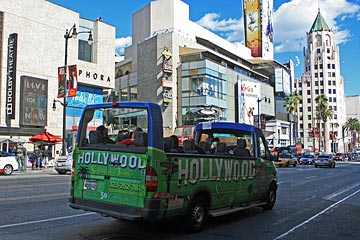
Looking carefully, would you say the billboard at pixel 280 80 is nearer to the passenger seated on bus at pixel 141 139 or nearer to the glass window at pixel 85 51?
the glass window at pixel 85 51

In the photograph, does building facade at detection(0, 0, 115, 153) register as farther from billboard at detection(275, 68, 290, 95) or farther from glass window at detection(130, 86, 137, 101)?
billboard at detection(275, 68, 290, 95)

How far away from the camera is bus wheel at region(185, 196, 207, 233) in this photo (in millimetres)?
7160

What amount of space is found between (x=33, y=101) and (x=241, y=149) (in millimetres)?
31882

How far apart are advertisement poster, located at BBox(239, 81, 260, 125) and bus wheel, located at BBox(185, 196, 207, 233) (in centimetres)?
6269

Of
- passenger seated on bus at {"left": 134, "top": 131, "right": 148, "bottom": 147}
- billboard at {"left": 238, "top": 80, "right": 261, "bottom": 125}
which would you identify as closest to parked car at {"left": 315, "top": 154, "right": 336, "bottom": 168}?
billboard at {"left": 238, "top": 80, "right": 261, "bottom": 125}

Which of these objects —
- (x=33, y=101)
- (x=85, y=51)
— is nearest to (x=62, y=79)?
(x=33, y=101)

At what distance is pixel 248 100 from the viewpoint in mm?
72188

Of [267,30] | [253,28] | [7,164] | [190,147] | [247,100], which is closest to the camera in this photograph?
[190,147]

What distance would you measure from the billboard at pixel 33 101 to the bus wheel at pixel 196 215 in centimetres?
3173

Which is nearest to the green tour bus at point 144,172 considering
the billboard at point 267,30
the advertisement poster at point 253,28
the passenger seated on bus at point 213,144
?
the passenger seated on bus at point 213,144

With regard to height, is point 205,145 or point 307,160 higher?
point 205,145

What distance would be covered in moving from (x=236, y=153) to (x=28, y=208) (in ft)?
17.0

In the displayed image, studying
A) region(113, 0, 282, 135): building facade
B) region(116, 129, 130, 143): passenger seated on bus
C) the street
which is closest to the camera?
region(116, 129, 130, 143): passenger seated on bus

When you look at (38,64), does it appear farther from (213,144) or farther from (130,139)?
(130,139)
